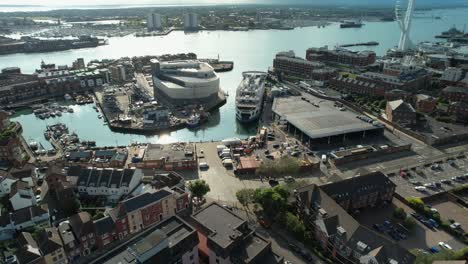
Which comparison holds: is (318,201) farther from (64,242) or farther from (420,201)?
(64,242)

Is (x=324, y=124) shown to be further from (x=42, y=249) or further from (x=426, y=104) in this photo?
(x=42, y=249)

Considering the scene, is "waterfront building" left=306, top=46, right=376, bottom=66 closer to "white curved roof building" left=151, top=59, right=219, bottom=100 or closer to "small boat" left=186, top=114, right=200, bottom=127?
"white curved roof building" left=151, top=59, right=219, bottom=100

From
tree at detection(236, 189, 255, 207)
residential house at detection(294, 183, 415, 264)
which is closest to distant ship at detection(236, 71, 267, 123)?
tree at detection(236, 189, 255, 207)

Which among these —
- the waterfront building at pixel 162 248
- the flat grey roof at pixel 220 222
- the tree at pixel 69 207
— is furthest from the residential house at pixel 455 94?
the tree at pixel 69 207

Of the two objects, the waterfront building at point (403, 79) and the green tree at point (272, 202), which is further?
the waterfront building at point (403, 79)

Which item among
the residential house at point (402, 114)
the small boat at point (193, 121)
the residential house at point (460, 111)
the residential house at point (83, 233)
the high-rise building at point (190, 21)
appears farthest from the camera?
the high-rise building at point (190, 21)

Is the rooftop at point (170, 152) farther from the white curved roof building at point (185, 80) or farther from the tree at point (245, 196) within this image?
the white curved roof building at point (185, 80)

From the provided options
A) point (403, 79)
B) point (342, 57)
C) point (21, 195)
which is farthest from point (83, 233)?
point (342, 57)
